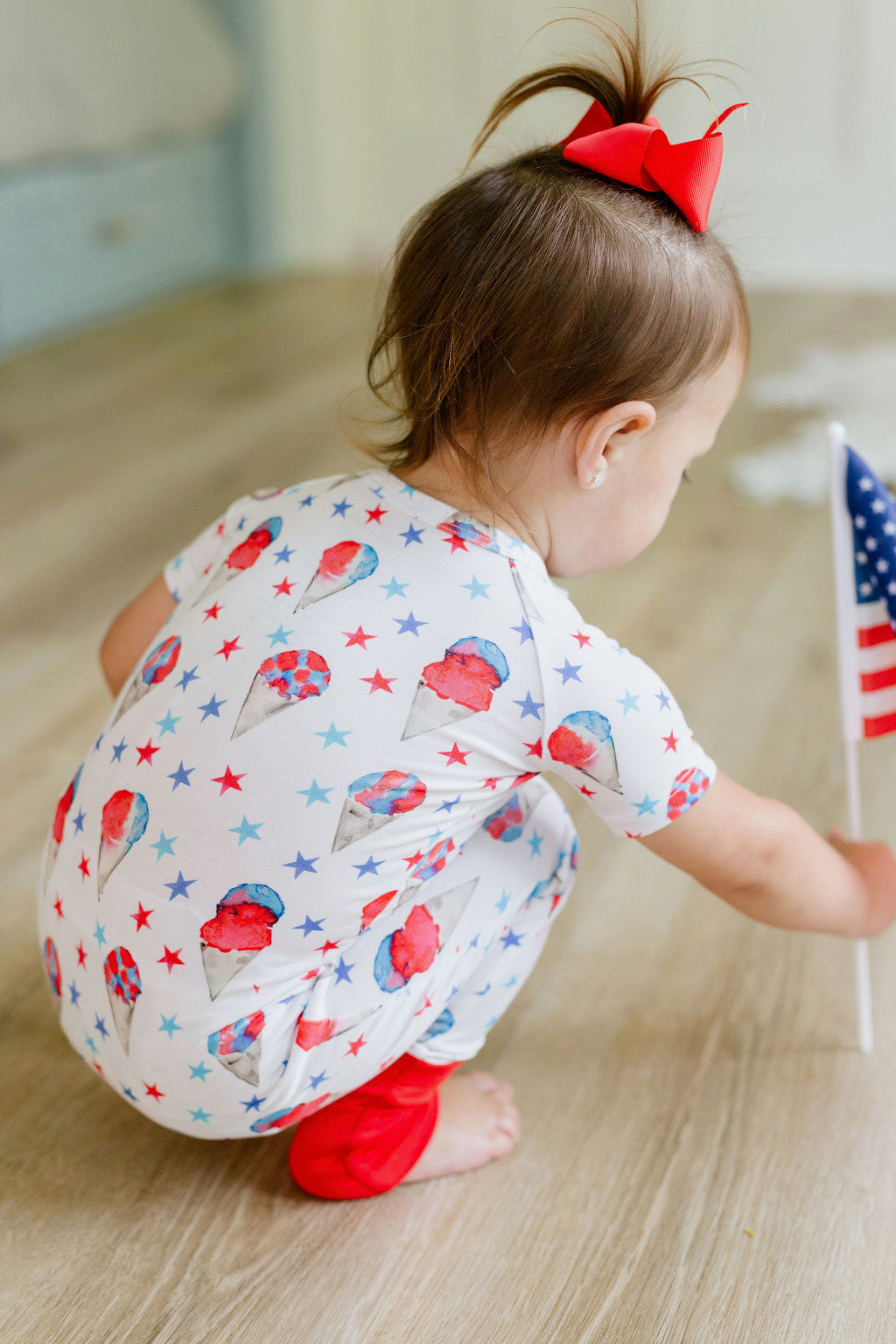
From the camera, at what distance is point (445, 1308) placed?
668 mm

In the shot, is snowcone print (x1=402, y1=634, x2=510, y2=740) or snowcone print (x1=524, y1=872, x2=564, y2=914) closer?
snowcone print (x1=402, y1=634, x2=510, y2=740)

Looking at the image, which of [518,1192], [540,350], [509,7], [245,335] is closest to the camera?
[540,350]

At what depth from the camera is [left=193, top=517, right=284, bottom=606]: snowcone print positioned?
27.1 inches

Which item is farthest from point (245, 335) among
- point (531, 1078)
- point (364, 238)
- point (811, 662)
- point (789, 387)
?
point (531, 1078)

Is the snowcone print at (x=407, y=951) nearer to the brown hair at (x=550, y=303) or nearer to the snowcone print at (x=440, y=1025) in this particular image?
the snowcone print at (x=440, y=1025)

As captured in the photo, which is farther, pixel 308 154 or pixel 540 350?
pixel 308 154

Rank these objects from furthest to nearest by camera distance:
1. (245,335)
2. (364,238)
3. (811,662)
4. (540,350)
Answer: (364,238) → (245,335) → (811,662) → (540,350)

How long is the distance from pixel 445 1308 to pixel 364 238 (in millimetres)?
3271

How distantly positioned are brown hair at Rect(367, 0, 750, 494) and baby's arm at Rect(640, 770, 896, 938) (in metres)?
0.21

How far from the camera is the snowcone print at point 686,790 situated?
0.64 m

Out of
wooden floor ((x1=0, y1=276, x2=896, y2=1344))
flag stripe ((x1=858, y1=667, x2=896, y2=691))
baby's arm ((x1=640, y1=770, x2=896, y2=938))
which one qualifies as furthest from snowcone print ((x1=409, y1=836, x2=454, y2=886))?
flag stripe ((x1=858, y1=667, x2=896, y2=691))

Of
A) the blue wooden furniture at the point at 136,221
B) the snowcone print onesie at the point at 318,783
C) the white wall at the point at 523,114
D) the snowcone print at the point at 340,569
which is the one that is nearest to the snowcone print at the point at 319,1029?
the snowcone print onesie at the point at 318,783

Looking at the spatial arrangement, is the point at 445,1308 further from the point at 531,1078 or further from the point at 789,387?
the point at 789,387

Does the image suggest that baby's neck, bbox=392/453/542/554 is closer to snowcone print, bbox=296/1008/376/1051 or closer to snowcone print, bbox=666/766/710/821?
snowcone print, bbox=666/766/710/821
